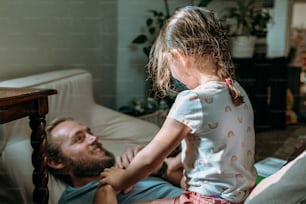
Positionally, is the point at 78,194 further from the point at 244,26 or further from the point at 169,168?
the point at 244,26

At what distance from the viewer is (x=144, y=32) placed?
7.36ft

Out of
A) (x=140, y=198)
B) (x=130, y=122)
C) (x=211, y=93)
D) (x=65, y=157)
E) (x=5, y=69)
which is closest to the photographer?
(x=211, y=93)

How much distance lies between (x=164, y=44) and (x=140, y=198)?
401 millimetres

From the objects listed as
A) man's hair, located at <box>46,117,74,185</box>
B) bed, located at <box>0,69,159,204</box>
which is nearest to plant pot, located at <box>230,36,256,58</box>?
bed, located at <box>0,69,159,204</box>

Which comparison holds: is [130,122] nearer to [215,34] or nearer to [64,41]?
[64,41]

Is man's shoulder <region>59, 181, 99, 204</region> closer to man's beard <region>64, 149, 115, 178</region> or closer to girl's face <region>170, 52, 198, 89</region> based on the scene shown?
man's beard <region>64, 149, 115, 178</region>

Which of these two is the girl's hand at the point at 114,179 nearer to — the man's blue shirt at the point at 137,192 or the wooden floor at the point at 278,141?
the man's blue shirt at the point at 137,192

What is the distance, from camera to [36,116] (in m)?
0.98

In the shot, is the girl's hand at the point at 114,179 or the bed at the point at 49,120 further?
the bed at the point at 49,120

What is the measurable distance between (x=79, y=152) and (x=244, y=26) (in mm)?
1488

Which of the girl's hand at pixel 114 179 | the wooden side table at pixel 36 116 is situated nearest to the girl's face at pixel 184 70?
the girl's hand at pixel 114 179

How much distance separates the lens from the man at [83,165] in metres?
1.01

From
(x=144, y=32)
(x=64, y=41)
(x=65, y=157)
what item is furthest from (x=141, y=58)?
(x=65, y=157)

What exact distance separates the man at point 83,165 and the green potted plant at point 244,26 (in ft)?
4.50
